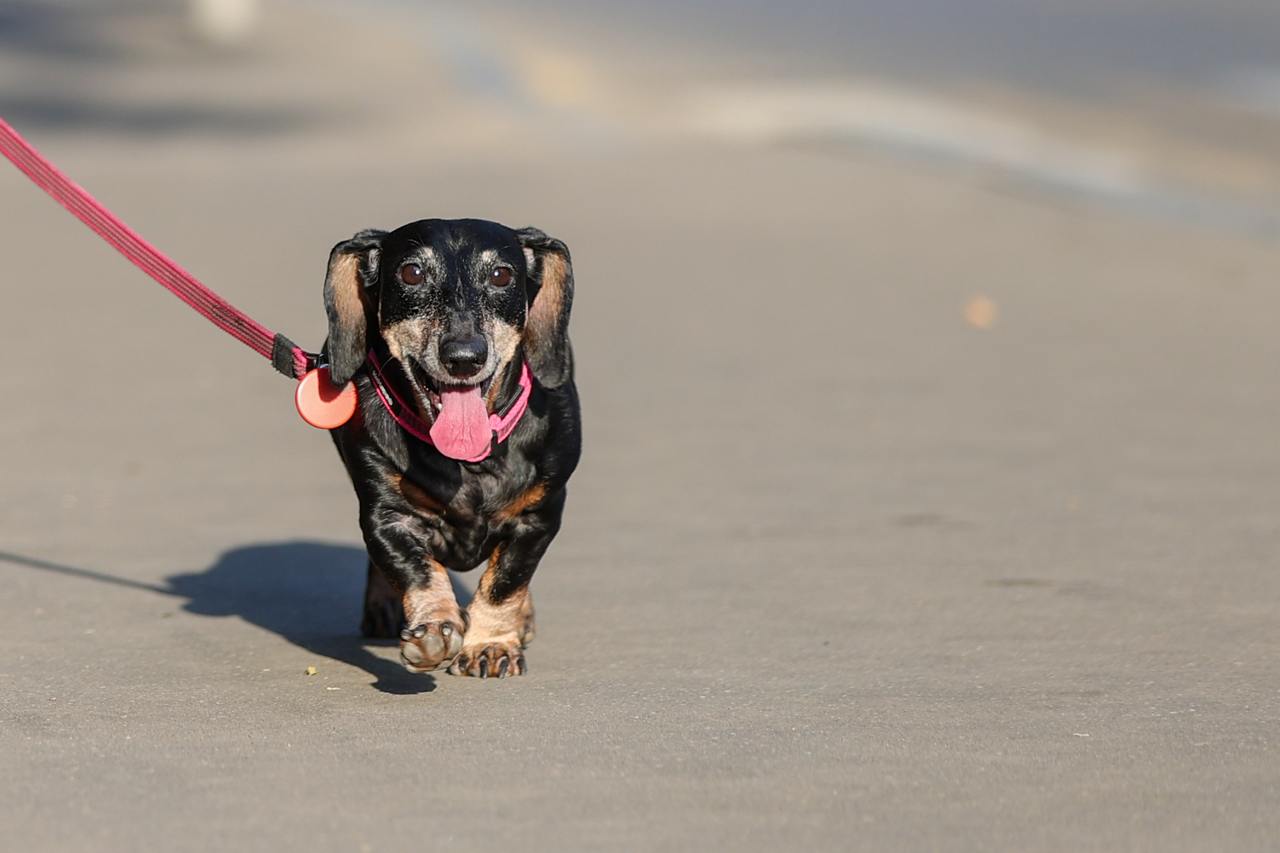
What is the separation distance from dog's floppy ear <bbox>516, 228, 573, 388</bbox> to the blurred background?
0.69 metres

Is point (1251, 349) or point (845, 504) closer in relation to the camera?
point (845, 504)

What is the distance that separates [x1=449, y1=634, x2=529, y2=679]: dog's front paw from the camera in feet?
16.1

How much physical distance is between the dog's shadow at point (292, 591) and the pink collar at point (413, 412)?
57 centimetres

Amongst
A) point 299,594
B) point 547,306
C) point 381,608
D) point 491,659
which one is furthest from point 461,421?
point 299,594

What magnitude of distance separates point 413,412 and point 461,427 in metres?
0.23

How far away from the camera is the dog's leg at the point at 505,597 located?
16.2ft

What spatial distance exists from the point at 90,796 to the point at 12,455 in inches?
143

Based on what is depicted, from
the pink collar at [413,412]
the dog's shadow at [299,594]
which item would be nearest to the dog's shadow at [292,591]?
the dog's shadow at [299,594]

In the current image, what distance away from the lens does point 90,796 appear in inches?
151

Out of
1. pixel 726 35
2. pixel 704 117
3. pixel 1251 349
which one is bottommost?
pixel 1251 349

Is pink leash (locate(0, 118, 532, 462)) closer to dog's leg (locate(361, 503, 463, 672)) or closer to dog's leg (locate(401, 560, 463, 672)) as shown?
dog's leg (locate(361, 503, 463, 672))

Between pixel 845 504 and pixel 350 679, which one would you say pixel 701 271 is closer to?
pixel 845 504

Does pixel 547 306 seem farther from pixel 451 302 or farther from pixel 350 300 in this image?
pixel 350 300

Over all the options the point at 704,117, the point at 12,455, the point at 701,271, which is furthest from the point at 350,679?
the point at 704,117
